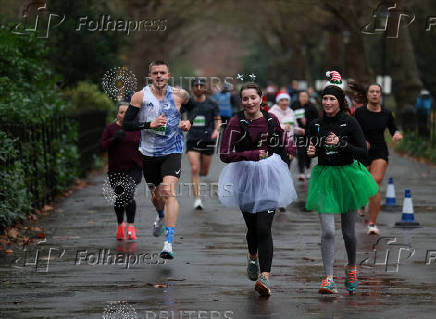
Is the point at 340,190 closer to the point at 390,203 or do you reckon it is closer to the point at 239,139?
the point at 239,139

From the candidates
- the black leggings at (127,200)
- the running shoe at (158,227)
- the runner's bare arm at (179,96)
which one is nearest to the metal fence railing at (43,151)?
the black leggings at (127,200)

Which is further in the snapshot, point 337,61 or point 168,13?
point 168,13

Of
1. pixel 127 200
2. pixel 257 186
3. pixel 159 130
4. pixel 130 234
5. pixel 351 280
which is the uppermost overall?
pixel 159 130

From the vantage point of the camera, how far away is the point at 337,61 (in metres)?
53.6

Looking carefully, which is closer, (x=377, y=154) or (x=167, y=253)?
(x=167, y=253)

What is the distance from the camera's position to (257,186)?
9.25 meters

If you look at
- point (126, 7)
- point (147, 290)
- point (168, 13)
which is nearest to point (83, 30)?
point (147, 290)

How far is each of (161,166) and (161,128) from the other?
1.42ft

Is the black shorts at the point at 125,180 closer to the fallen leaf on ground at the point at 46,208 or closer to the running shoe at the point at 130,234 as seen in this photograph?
the running shoe at the point at 130,234

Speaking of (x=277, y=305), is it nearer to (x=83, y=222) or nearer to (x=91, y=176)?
(x=83, y=222)

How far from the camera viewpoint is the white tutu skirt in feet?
30.3

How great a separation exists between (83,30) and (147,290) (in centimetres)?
1880

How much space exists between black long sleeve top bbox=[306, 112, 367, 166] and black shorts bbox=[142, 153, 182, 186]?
2.23 m

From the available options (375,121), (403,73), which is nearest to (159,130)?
(375,121)
